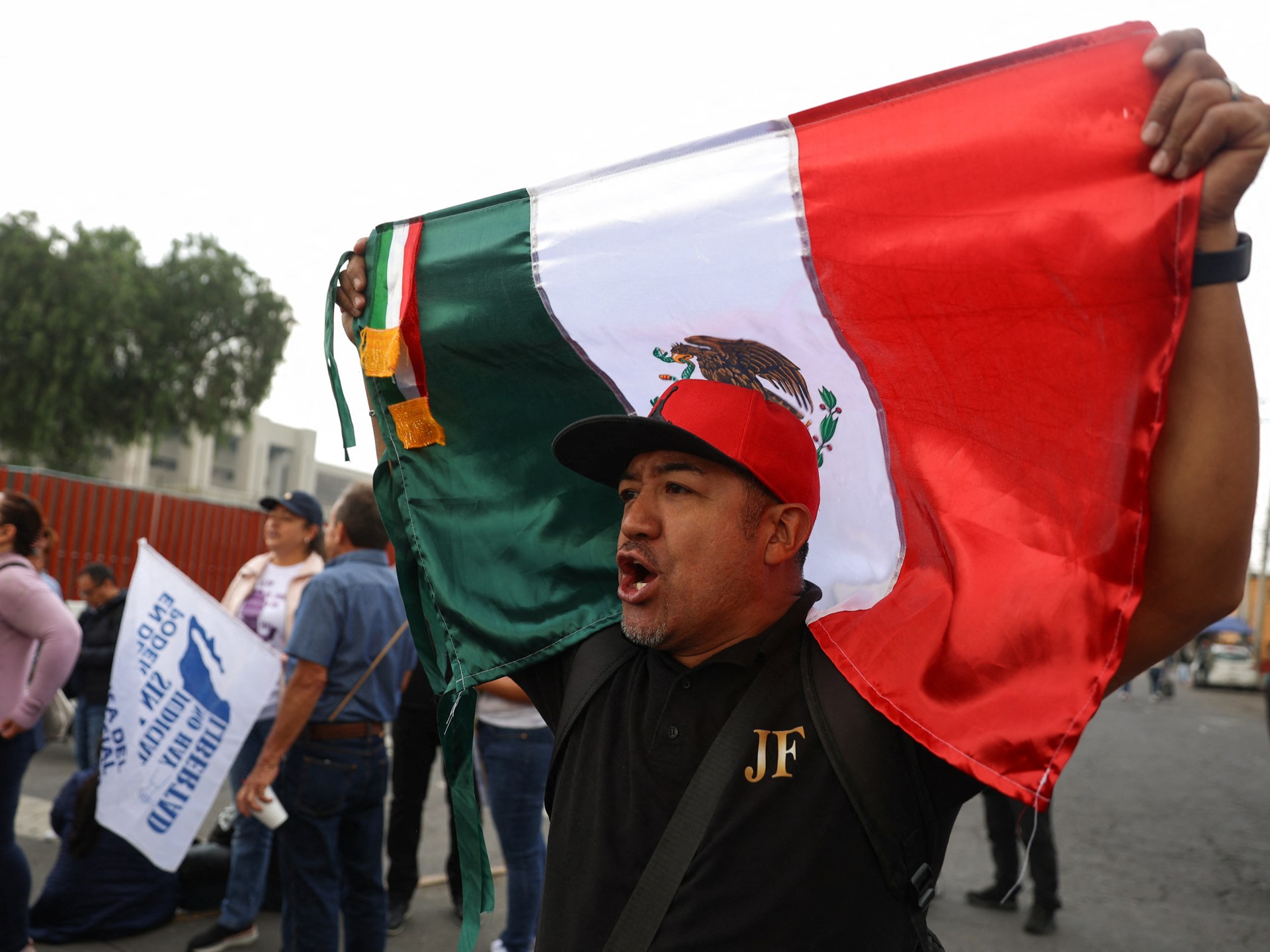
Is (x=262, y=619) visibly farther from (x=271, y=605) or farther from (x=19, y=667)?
(x=19, y=667)

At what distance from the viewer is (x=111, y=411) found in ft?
89.0

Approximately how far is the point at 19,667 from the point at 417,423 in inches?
103

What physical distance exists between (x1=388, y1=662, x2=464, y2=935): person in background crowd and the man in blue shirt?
945 mm

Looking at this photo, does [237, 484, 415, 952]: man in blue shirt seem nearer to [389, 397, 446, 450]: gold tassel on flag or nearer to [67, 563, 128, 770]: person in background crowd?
[389, 397, 446, 450]: gold tassel on flag

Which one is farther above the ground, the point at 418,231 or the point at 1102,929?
the point at 418,231

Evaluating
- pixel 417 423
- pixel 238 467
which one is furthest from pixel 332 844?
pixel 238 467

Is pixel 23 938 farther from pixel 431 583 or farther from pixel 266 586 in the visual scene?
pixel 431 583

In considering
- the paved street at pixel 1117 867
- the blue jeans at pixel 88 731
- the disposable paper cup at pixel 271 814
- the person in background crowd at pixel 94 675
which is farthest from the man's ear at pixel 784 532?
the blue jeans at pixel 88 731

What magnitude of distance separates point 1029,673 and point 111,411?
29.6m

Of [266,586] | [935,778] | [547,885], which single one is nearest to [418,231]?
[547,885]

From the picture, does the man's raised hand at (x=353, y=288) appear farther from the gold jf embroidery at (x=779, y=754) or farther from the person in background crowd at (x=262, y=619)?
the person in background crowd at (x=262, y=619)

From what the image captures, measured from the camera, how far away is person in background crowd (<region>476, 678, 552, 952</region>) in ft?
13.4

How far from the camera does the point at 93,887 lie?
182 inches

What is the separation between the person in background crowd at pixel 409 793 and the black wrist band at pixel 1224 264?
4.24m
